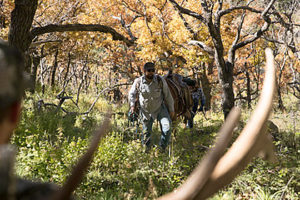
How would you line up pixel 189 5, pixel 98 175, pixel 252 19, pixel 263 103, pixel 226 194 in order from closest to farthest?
1. pixel 263 103
2. pixel 226 194
3. pixel 98 175
4. pixel 189 5
5. pixel 252 19

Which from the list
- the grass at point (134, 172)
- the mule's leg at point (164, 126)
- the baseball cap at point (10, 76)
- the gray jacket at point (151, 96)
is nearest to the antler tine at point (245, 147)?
the baseball cap at point (10, 76)

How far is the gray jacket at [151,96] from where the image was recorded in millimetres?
5727

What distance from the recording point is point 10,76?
1.30 ft

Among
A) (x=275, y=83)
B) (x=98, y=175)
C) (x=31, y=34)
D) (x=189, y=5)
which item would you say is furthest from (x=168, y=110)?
(x=189, y=5)

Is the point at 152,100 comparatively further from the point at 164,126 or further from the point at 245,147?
the point at 245,147

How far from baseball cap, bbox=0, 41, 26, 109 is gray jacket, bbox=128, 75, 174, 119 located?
529 cm

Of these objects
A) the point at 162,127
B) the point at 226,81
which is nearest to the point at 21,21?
the point at 162,127

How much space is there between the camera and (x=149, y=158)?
15.0 ft

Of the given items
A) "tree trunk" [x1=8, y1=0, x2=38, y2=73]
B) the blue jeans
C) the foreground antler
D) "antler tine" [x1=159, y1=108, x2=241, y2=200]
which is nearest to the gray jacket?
the blue jeans

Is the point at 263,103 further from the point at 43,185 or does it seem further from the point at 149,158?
the point at 149,158

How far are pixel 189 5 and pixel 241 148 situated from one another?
13035 mm

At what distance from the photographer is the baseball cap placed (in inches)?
15.2

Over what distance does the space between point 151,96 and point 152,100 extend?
9 centimetres

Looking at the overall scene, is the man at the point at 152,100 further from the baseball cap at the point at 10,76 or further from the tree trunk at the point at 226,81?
the baseball cap at the point at 10,76
